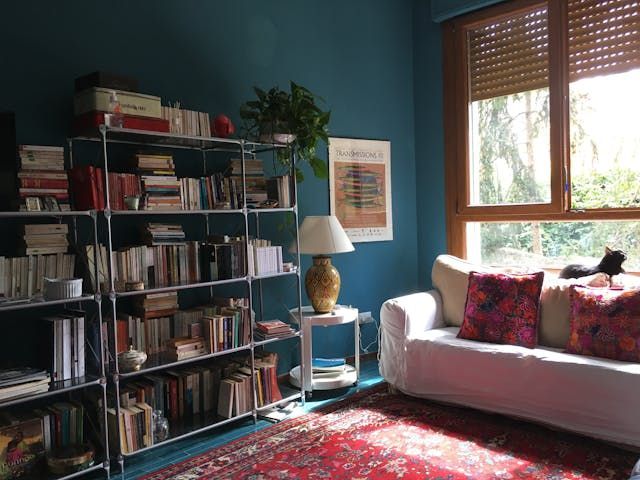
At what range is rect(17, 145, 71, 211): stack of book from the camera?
2654 millimetres

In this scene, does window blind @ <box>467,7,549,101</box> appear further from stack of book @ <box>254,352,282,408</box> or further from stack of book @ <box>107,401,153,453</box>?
stack of book @ <box>107,401,153,453</box>

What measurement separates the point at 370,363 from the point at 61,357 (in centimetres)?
251

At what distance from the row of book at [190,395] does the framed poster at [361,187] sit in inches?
54.6

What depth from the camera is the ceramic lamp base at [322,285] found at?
3793 mm

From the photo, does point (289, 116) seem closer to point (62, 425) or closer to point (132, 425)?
point (132, 425)

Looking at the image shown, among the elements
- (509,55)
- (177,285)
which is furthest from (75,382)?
(509,55)

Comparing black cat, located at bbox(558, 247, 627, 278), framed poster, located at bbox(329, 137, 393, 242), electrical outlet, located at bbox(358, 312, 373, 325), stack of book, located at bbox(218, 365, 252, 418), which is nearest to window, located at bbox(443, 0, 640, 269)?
framed poster, located at bbox(329, 137, 393, 242)

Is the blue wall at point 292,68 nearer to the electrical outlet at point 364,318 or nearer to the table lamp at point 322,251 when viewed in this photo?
the electrical outlet at point 364,318

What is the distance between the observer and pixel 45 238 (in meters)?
2.79

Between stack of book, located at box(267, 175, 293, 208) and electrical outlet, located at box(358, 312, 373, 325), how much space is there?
4.40 ft

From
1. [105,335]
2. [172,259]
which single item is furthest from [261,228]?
[105,335]

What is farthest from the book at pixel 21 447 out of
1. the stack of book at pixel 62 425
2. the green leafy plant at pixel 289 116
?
the green leafy plant at pixel 289 116

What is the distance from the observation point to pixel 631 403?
2.70 metres

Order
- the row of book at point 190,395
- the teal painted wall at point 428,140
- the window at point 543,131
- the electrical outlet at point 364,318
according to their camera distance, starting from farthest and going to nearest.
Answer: the teal painted wall at point 428,140, the electrical outlet at point 364,318, the window at point 543,131, the row of book at point 190,395
